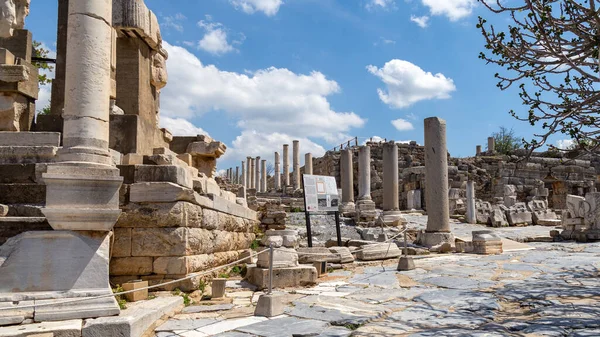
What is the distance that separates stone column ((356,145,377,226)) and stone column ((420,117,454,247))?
6415 mm

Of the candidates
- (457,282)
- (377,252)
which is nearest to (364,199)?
(377,252)

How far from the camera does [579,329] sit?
451 centimetres

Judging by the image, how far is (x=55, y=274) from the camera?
466cm

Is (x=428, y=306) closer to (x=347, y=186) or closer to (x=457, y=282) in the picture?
(x=457, y=282)

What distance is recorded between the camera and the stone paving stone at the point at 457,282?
24.5ft

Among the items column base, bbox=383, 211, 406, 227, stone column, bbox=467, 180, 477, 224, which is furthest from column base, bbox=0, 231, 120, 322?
stone column, bbox=467, 180, 477, 224

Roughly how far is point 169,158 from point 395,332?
4.55 meters

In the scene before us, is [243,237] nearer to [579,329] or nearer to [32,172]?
[32,172]

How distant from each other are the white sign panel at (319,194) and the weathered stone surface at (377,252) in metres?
1.32

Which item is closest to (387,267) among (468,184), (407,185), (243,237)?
(243,237)

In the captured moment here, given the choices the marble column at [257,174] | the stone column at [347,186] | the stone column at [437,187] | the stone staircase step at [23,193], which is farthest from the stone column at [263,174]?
the stone staircase step at [23,193]

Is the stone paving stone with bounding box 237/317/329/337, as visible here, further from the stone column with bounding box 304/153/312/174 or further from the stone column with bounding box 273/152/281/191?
the stone column with bounding box 273/152/281/191

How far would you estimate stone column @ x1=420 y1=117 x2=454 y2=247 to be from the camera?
530 inches

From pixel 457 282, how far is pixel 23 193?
6489 millimetres
